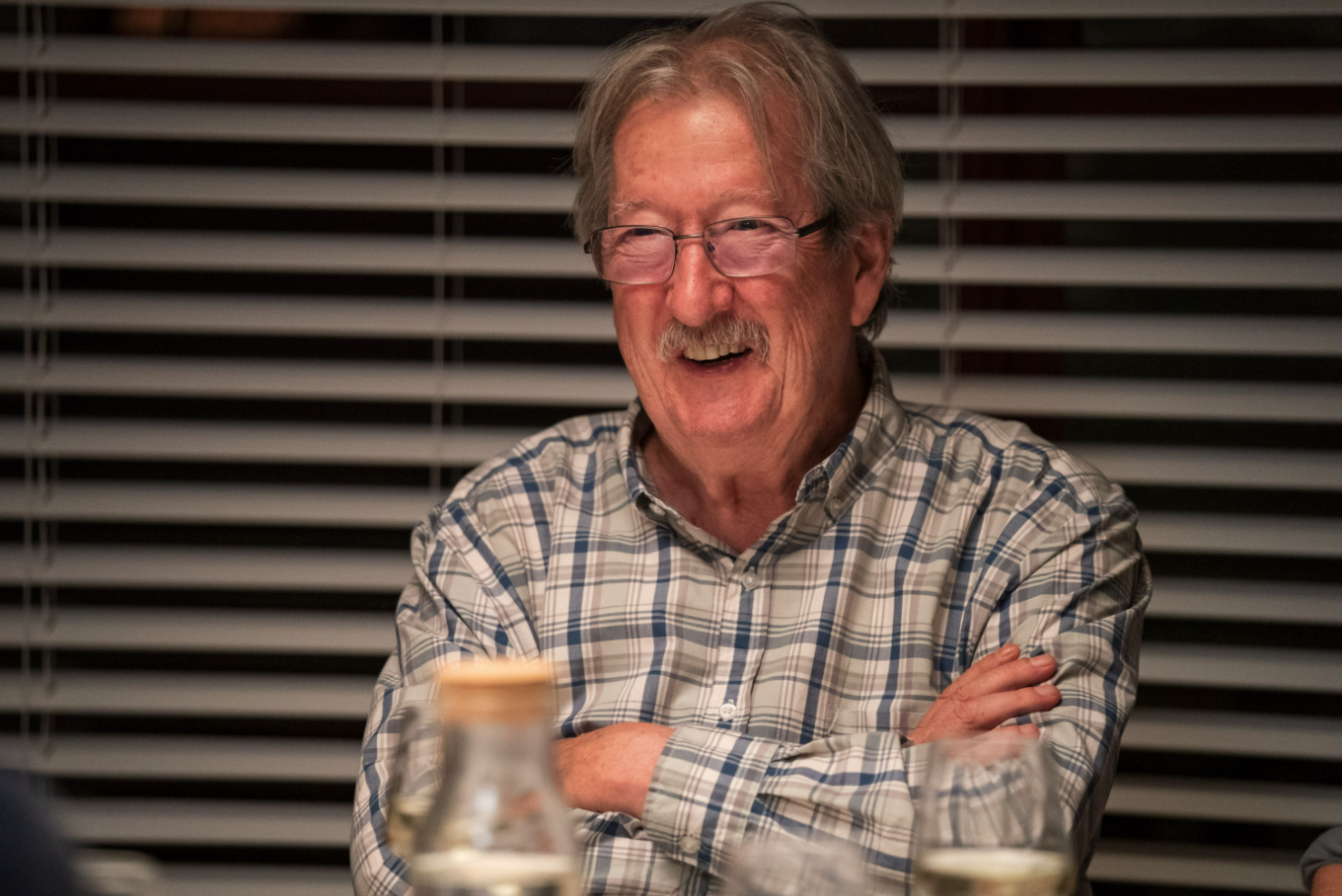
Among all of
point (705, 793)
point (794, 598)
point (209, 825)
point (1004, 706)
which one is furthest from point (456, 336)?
point (1004, 706)

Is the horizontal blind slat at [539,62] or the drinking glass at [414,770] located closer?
the drinking glass at [414,770]

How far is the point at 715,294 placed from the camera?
163 centimetres

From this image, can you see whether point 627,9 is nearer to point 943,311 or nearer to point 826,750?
point 943,311

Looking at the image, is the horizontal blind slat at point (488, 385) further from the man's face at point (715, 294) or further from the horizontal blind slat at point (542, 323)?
the man's face at point (715, 294)

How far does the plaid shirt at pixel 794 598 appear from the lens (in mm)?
1505

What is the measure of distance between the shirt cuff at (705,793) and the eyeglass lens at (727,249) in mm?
620

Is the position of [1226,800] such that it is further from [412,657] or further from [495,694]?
[495,694]

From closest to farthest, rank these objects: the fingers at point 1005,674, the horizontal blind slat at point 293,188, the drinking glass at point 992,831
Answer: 1. the drinking glass at point 992,831
2. the fingers at point 1005,674
3. the horizontal blind slat at point 293,188

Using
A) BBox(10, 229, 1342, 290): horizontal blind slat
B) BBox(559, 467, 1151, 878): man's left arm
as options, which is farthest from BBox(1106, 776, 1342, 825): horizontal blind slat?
BBox(10, 229, 1342, 290): horizontal blind slat

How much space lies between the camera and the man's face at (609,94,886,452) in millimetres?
1624

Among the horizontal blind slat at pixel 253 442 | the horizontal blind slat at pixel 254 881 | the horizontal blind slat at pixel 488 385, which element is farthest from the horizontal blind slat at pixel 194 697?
the horizontal blind slat at pixel 488 385

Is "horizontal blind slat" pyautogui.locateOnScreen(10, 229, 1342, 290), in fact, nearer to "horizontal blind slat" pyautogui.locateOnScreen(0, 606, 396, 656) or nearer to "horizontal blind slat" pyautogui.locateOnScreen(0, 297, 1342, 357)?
"horizontal blind slat" pyautogui.locateOnScreen(0, 297, 1342, 357)

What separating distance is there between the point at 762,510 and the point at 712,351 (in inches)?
10.6

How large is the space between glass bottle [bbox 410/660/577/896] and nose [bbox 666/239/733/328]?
3.19 ft
